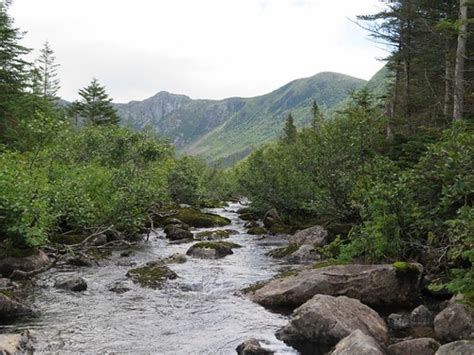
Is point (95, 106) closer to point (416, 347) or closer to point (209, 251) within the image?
point (209, 251)

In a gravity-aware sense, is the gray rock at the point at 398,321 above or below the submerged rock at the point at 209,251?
above

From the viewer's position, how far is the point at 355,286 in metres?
16.9

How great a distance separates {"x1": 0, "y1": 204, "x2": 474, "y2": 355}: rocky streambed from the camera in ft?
42.1

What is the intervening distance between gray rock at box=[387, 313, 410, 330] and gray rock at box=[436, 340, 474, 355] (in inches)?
143

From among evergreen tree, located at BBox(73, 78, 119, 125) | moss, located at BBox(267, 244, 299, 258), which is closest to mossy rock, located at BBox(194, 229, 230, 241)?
moss, located at BBox(267, 244, 299, 258)

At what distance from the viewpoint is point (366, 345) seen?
35.9 feet

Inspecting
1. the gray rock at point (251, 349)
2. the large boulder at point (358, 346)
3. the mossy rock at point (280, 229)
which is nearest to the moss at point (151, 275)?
the gray rock at point (251, 349)

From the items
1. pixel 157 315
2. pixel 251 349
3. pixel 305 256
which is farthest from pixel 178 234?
pixel 251 349

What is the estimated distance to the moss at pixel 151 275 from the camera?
68.1 feet

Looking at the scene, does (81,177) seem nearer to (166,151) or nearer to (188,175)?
(166,151)

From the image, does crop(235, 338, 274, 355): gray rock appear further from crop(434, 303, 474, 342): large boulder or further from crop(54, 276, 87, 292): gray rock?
crop(54, 276, 87, 292): gray rock

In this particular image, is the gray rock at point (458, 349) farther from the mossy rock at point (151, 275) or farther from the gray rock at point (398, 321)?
the mossy rock at point (151, 275)

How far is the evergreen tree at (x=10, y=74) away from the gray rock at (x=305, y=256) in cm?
3360

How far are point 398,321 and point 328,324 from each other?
2756 millimetres
